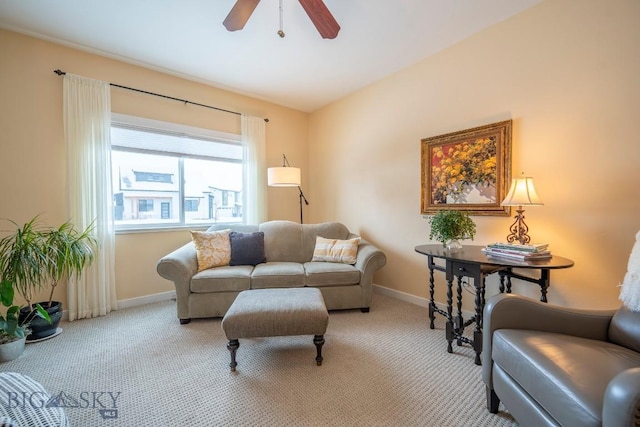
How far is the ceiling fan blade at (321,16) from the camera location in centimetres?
155

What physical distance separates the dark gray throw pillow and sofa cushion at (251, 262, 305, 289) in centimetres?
26

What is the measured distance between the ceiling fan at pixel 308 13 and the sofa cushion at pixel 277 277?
2.08 metres

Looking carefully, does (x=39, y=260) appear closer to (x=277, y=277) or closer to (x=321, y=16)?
(x=277, y=277)

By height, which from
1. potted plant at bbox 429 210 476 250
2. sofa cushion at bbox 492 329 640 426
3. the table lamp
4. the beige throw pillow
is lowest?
sofa cushion at bbox 492 329 640 426

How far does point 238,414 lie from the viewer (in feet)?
4.59

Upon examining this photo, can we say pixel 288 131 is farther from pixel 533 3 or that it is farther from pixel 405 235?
pixel 533 3

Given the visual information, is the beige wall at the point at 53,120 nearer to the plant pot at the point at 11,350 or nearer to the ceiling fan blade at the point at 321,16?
the plant pot at the point at 11,350

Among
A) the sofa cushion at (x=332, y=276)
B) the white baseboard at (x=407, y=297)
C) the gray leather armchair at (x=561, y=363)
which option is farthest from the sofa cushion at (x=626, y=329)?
the sofa cushion at (x=332, y=276)

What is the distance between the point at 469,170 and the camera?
2453mm

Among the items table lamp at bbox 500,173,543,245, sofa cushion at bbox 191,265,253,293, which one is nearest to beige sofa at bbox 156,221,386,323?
sofa cushion at bbox 191,265,253,293

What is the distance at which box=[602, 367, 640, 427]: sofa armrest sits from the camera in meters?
0.73

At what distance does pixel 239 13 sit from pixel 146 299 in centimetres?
306

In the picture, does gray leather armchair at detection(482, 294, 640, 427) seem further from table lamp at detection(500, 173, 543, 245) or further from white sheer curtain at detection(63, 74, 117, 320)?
white sheer curtain at detection(63, 74, 117, 320)

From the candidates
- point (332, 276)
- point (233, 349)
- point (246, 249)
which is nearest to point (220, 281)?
point (246, 249)
